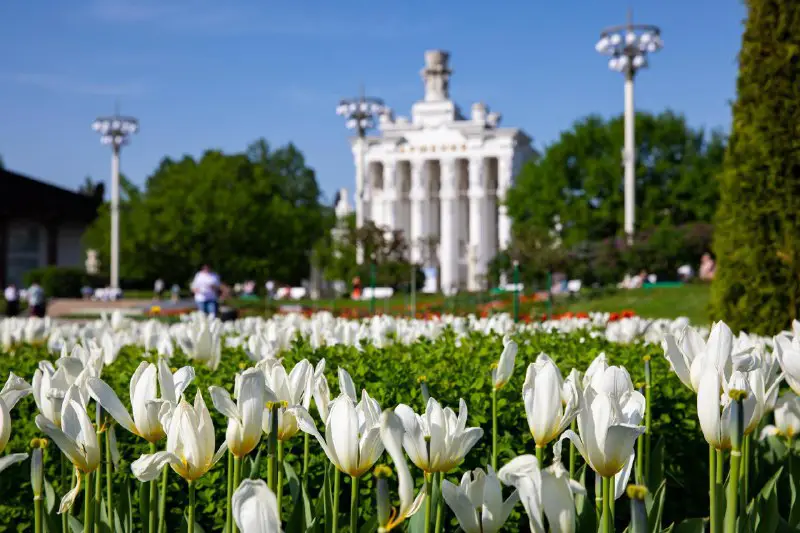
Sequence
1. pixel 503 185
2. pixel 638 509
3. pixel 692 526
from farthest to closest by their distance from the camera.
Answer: pixel 503 185 → pixel 692 526 → pixel 638 509

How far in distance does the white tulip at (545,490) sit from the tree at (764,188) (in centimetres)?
688

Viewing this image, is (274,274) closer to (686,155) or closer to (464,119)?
(686,155)

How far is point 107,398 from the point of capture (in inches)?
95.1

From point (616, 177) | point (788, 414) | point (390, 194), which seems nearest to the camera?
point (788, 414)

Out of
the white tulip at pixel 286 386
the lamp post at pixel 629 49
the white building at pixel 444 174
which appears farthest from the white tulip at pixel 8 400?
the white building at pixel 444 174

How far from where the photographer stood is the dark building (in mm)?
60938

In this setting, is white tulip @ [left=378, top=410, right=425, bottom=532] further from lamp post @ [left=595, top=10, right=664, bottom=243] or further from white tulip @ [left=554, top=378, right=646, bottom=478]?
lamp post @ [left=595, top=10, right=664, bottom=243]

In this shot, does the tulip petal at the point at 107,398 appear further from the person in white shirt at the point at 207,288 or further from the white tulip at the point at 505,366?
the person in white shirt at the point at 207,288

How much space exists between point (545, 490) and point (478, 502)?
0.21 meters

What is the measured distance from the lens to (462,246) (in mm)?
86688

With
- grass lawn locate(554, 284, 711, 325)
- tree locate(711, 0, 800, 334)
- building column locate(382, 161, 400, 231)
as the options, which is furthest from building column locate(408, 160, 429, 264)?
tree locate(711, 0, 800, 334)

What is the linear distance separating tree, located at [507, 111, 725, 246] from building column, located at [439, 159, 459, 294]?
29.2 m

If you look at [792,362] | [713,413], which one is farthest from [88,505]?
[792,362]

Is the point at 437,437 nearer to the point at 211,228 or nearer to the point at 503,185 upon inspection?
the point at 211,228
